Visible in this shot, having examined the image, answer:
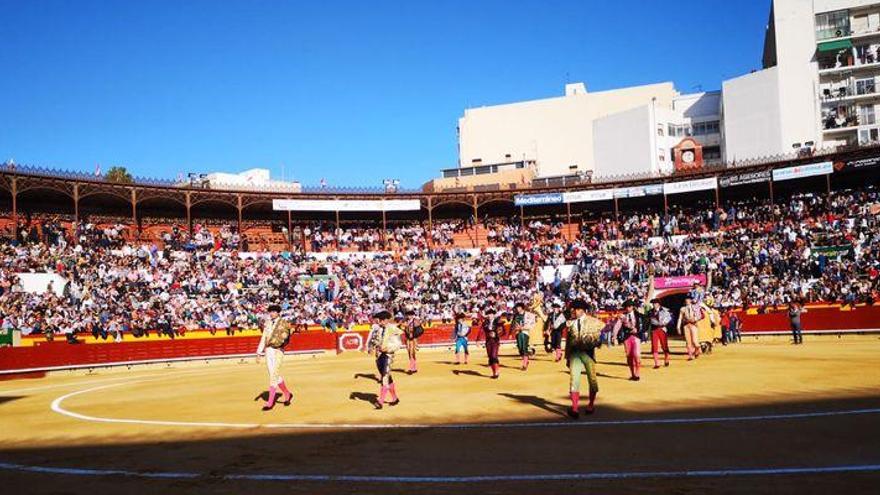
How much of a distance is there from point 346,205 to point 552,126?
134 feet

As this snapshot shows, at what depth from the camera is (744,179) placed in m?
48.6

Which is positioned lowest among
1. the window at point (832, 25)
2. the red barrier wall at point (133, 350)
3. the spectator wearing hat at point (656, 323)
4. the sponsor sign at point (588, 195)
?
the red barrier wall at point (133, 350)

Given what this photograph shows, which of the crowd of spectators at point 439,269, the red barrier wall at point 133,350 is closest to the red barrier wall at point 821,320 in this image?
the crowd of spectators at point 439,269

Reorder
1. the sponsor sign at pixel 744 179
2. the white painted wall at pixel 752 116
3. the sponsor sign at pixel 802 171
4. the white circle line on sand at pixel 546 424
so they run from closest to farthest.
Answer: the white circle line on sand at pixel 546 424
the sponsor sign at pixel 802 171
the sponsor sign at pixel 744 179
the white painted wall at pixel 752 116

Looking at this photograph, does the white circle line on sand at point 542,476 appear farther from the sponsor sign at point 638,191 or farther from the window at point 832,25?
the window at point 832,25

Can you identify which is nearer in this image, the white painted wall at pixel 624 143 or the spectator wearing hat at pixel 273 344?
the spectator wearing hat at pixel 273 344

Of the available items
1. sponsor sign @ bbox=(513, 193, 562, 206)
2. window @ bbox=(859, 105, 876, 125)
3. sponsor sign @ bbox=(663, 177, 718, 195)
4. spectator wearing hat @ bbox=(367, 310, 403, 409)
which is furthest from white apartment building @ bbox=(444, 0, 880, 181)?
spectator wearing hat @ bbox=(367, 310, 403, 409)

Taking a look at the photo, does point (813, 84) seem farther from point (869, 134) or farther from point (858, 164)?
point (858, 164)

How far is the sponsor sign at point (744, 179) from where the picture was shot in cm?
4791

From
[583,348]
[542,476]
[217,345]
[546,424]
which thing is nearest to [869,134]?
[217,345]

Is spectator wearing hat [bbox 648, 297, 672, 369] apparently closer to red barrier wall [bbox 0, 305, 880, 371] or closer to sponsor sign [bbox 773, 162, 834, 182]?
red barrier wall [bbox 0, 305, 880, 371]

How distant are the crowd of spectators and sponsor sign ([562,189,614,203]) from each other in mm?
1998

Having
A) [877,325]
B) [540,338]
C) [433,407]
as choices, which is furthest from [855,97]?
[433,407]

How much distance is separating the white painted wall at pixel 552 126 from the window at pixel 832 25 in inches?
771
